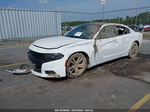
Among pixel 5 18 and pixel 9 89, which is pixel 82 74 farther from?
pixel 5 18

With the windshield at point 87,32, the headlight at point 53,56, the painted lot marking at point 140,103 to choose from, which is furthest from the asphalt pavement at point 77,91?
the windshield at point 87,32

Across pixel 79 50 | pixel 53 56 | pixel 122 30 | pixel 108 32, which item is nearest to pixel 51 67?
pixel 53 56

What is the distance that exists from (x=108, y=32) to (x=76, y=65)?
1.71m

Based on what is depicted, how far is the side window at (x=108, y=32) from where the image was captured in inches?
177

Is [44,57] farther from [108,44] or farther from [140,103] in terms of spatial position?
[140,103]

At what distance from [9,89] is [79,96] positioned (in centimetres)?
171

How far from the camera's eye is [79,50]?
384 cm

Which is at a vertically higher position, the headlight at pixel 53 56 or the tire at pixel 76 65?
the headlight at pixel 53 56

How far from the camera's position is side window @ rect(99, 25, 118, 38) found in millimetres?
4492

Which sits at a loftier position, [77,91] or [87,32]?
[87,32]

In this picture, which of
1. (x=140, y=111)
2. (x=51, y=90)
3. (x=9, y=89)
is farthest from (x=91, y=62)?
(x=9, y=89)

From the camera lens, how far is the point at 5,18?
1027cm

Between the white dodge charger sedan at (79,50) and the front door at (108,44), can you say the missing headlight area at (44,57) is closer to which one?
the white dodge charger sedan at (79,50)

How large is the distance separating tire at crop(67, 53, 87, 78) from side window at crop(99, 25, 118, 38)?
105 cm
